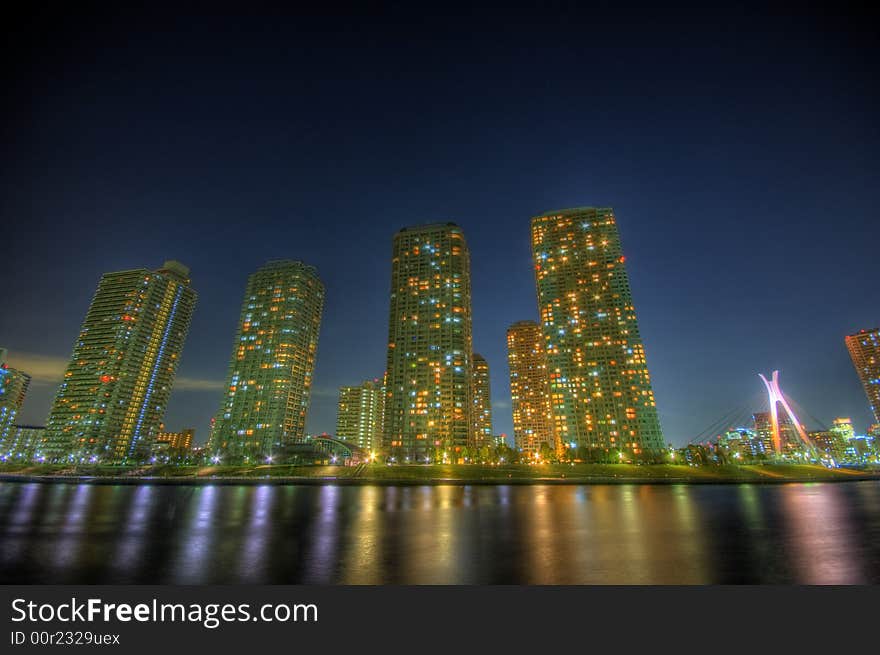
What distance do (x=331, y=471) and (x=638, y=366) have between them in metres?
139

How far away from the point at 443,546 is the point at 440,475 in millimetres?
86792

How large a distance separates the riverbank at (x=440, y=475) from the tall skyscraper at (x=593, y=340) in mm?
37200

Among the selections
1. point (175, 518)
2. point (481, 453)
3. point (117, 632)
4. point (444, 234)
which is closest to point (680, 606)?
point (117, 632)

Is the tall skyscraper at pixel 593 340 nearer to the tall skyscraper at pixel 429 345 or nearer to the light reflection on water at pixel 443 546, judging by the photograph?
the tall skyscraper at pixel 429 345

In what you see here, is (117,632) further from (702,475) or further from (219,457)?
(219,457)

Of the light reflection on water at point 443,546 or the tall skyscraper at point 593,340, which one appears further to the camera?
the tall skyscraper at point 593,340

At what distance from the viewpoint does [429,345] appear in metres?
174

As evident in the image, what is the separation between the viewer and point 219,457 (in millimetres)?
170500

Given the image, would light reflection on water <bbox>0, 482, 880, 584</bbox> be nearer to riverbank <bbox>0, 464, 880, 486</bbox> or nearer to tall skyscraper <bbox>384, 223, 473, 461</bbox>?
riverbank <bbox>0, 464, 880, 486</bbox>

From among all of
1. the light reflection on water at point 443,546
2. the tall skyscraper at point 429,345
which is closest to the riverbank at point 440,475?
the tall skyscraper at point 429,345

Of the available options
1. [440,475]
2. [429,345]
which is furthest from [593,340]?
[440,475]

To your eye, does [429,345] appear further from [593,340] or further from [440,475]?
[593,340]

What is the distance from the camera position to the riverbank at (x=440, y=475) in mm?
100125

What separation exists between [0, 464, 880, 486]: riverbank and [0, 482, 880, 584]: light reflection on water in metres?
57.2
